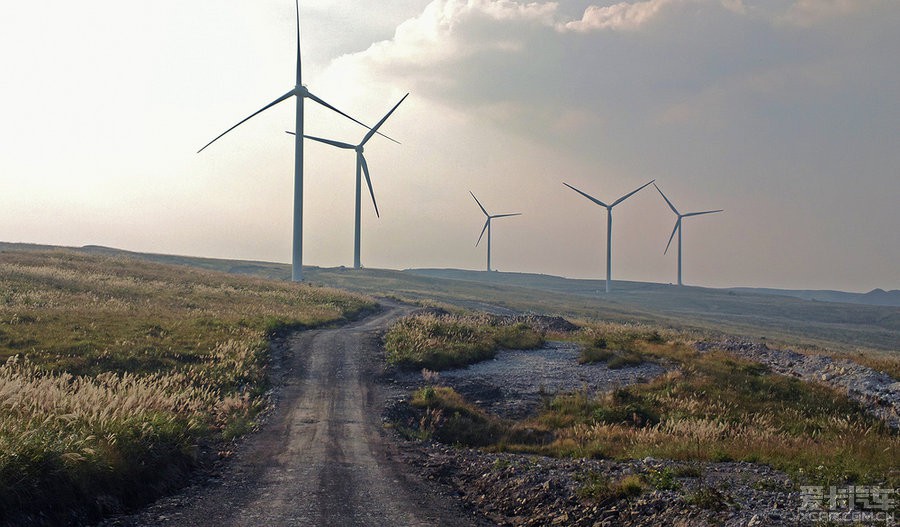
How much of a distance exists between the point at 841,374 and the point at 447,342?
19.1 metres

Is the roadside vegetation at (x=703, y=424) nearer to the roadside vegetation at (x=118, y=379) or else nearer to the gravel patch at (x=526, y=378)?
the gravel patch at (x=526, y=378)

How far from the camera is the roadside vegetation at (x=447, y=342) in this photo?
3134cm

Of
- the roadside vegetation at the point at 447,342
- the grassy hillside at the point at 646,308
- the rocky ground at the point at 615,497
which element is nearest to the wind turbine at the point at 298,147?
the grassy hillside at the point at 646,308

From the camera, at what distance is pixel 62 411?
45.8 ft

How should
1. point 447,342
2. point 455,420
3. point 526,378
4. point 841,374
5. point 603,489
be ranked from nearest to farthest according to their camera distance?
point 603,489
point 455,420
point 526,378
point 841,374
point 447,342

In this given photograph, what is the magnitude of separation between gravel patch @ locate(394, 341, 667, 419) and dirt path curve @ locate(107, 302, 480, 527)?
4.35 metres

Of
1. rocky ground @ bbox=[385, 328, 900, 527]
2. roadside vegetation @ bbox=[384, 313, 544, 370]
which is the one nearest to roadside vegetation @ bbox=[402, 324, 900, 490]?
rocky ground @ bbox=[385, 328, 900, 527]

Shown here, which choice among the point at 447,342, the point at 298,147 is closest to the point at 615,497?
the point at 447,342

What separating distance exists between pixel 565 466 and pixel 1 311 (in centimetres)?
3259

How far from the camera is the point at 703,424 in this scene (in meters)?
19.3

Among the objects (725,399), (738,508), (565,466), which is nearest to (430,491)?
(565,466)

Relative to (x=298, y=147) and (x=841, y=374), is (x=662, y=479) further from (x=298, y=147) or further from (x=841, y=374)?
(x=298, y=147)

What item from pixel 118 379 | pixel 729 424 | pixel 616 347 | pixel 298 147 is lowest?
pixel 729 424

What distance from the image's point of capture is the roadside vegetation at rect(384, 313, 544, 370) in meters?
31.3
